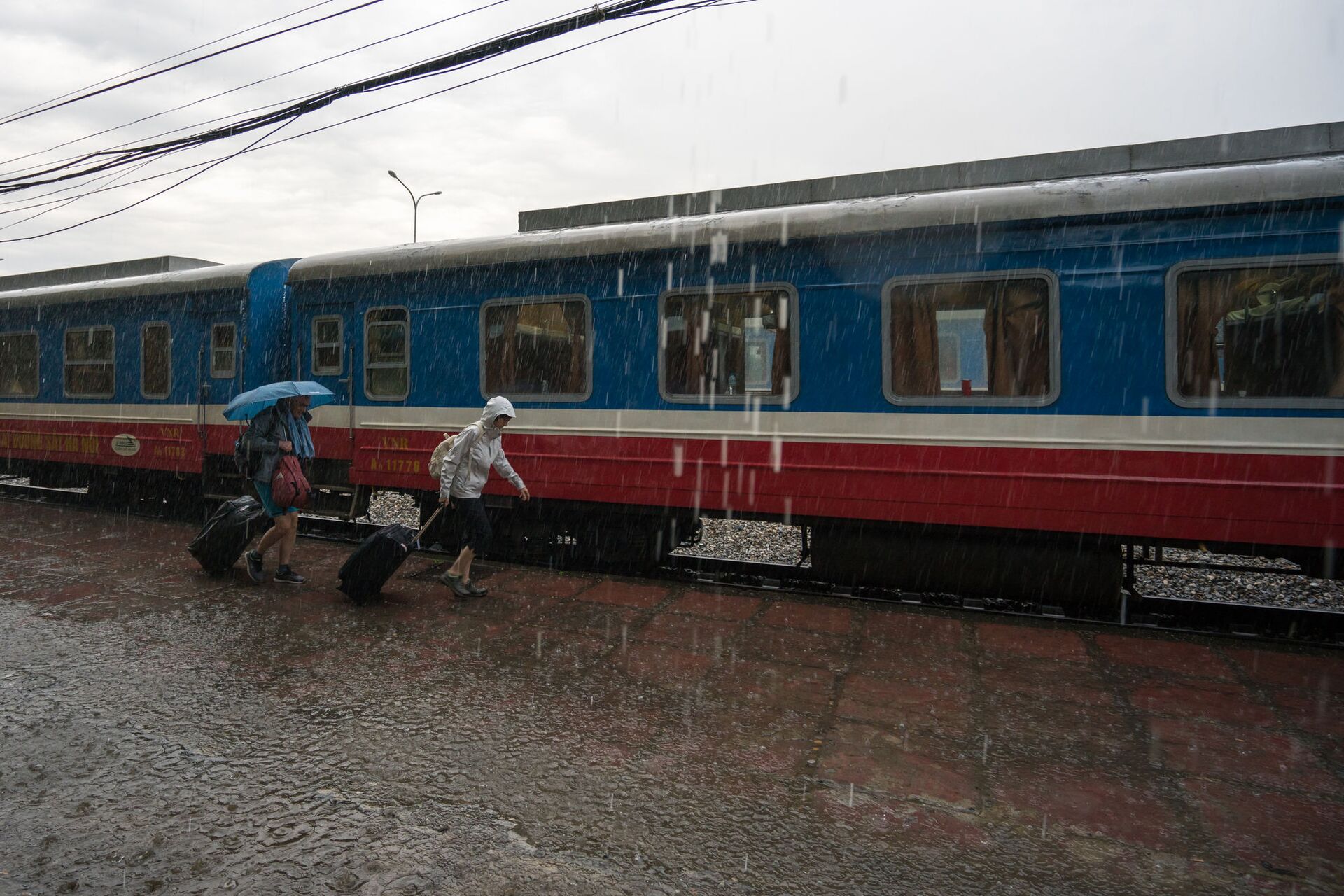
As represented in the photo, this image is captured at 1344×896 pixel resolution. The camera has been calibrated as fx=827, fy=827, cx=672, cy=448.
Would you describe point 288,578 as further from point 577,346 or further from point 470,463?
point 577,346

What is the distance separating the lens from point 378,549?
622 centimetres

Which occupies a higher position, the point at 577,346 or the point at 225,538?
the point at 577,346

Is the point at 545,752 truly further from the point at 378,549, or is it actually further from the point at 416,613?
the point at 378,549

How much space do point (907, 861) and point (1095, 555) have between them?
3.84m

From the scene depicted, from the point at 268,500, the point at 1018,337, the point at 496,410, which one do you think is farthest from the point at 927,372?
the point at 268,500

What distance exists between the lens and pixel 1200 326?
554 centimetres

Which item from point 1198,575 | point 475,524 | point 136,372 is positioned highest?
point 136,372

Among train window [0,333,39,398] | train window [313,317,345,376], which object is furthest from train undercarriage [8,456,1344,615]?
train window [0,333,39,398]

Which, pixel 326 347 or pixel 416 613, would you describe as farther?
pixel 326 347

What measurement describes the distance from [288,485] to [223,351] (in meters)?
4.33

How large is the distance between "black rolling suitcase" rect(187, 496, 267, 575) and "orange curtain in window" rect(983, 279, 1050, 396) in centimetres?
601

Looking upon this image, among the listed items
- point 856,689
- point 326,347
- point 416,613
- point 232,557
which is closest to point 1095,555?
point 856,689

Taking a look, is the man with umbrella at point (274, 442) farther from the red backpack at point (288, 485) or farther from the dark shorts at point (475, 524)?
→ the dark shorts at point (475, 524)

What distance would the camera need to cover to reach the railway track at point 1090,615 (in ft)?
19.5
